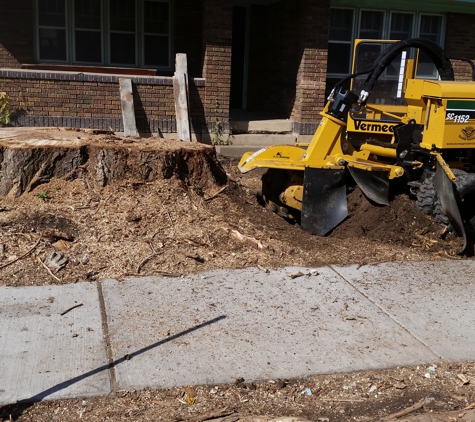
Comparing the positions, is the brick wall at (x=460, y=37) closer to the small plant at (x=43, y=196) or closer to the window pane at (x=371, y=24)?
the window pane at (x=371, y=24)

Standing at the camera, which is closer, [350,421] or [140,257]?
[350,421]

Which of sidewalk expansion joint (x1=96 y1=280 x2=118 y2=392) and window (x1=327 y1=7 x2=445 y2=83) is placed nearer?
sidewalk expansion joint (x1=96 y1=280 x2=118 y2=392)

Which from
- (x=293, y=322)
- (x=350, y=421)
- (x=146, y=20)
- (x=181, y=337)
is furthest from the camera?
(x=146, y=20)

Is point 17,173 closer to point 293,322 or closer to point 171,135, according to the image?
point 293,322

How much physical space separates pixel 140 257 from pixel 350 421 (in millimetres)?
2913

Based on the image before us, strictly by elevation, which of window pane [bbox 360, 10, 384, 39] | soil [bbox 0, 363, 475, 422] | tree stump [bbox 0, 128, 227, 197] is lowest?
soil [bbox 0, 363, 475, 422]

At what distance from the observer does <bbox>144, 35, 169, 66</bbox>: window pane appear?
1309 centimetres

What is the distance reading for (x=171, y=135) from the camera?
11.3 meters

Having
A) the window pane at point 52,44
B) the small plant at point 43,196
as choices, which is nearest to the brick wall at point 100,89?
the window pane at point 52,44

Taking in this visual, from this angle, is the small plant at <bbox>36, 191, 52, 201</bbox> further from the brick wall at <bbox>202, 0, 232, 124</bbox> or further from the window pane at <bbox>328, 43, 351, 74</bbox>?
the window pane at <bbox>328, 43, 351, 74</bbox>

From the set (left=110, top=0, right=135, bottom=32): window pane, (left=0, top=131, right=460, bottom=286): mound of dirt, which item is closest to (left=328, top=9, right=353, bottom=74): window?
(left=110, top=0, right=135, bottom=32): window pane

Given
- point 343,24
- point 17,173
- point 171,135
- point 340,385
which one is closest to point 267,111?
point 343,24

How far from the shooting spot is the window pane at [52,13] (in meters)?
12.3

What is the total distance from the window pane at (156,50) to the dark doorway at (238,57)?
1.90 meters
